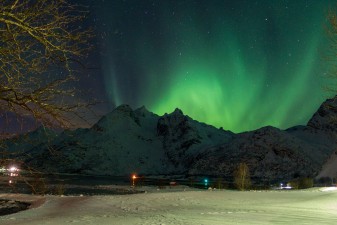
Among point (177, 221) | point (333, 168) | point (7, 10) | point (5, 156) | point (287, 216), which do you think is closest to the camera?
point (7, 10)

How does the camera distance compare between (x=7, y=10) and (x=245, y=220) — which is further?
(x=245, y=220)

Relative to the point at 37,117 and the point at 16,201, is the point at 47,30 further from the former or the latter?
the point at 16,201

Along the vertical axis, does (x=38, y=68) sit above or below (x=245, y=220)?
above

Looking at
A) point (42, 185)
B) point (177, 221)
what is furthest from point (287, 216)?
point (42, 185)

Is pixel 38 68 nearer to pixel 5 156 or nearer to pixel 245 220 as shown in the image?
pixel 5 156

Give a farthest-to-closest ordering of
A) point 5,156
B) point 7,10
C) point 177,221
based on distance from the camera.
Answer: point 177,221
point 5,156
point 7,10

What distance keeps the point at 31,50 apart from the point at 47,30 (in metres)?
0.53

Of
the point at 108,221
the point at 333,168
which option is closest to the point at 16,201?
the point at 108,221

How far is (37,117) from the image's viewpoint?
701cm

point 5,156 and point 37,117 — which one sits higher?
point 37,117

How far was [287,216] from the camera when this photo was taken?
44.2ft

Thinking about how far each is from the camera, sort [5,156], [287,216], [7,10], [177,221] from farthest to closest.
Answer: [287,216] < [177,221] < [5,156] < [7,10]

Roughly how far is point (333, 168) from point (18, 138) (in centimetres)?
5260

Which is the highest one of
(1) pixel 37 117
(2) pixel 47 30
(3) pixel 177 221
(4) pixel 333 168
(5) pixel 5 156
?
(4) pixel 333 168
